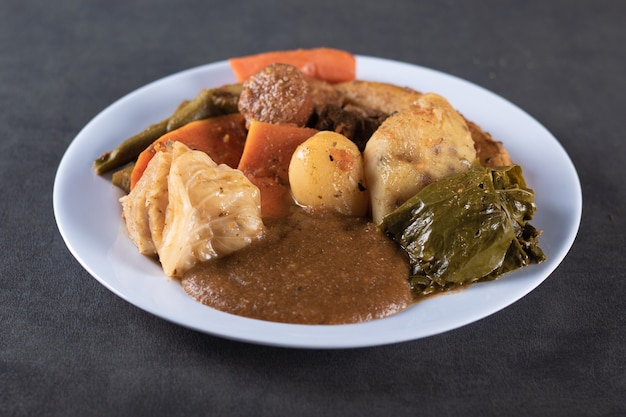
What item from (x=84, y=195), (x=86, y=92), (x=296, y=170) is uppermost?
(x=296, y=170)

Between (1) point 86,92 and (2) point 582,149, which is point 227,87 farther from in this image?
(2) point 582,149

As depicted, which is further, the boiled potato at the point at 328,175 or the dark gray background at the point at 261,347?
the boiled potato at the point at 328,175

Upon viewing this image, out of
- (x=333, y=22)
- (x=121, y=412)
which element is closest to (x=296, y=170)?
(x=121, y=412)

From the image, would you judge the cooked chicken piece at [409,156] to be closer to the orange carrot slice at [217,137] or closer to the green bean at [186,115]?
the orange carrot slice at [217,137]

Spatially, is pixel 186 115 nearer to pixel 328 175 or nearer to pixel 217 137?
pixel 217 137

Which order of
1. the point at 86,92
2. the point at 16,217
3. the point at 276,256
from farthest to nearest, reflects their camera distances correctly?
1. the point at 86,92
2. the point at 16,217
3. the point at 276,256

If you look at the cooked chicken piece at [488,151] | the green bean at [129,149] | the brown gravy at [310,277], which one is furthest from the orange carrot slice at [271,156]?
the cooked chicken piece at [488,151]
